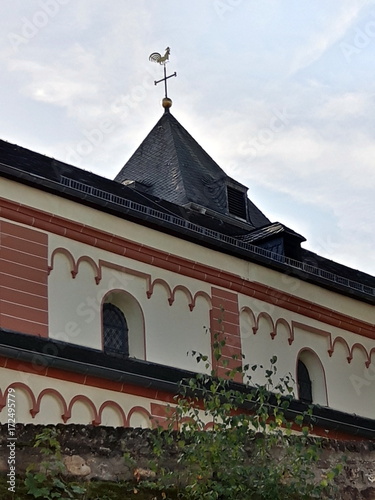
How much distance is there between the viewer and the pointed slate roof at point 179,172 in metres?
30.5

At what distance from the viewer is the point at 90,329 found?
20438 mm

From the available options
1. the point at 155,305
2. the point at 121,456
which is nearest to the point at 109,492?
the point at 121,456

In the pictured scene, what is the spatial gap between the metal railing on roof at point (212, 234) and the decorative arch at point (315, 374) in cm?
164

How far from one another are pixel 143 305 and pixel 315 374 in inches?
204

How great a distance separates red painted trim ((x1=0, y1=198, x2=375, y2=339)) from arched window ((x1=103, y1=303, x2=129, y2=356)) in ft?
3.36

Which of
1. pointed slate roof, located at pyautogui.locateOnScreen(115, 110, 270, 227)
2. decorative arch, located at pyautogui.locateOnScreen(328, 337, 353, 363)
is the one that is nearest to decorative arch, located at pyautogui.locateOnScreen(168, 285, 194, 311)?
decorative arch, located at pyautogui.locateOnScreen(328, 337, 353, 363)

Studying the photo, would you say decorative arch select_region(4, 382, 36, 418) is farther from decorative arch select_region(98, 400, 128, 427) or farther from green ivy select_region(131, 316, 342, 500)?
green ivy select_region(131, 316, 342, 500)

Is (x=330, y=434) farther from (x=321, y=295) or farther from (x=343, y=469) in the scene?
(x=343, y=469)

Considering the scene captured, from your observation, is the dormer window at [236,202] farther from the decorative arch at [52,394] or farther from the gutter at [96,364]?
the decorative arch at [52,394]

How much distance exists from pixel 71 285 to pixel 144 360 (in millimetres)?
1919

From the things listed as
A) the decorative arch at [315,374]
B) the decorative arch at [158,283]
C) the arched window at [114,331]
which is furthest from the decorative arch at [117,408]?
the decorative arch at [315,374]

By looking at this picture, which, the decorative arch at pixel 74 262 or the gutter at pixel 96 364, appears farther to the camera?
the decorative arch at pixel 74 262

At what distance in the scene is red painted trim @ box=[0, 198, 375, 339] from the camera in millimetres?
20031

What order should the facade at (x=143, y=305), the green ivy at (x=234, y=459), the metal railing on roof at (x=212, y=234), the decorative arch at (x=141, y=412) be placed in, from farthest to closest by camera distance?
1. the metal railing on roof at (x=212, y=234)
2. the decorative arch at (x=141, y=412)
3. the facade at (x=143, y=305)
4. the green ivy at (x=234, y=459)
